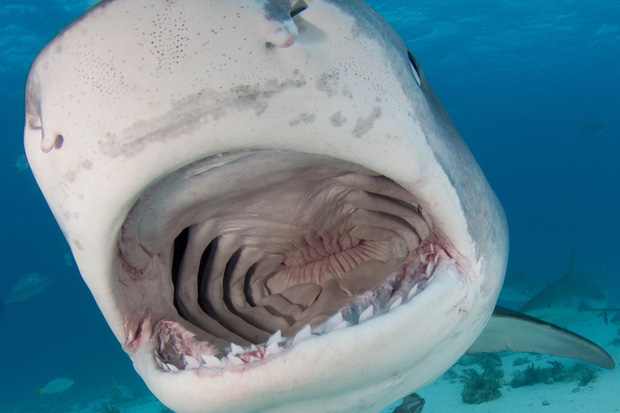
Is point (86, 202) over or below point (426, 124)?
below

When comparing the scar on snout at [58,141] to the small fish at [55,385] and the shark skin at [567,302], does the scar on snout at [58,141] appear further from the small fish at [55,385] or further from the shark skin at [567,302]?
the small fish at [55,385]

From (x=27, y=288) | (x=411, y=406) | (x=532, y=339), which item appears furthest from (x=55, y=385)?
(x=532, y=339)

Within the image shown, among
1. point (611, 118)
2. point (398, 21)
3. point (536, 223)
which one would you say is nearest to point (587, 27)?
point (398, 21)

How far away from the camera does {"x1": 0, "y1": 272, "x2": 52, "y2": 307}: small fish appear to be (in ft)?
44.3

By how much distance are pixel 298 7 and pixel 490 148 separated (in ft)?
354

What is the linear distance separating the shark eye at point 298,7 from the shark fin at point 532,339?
8.17 ft

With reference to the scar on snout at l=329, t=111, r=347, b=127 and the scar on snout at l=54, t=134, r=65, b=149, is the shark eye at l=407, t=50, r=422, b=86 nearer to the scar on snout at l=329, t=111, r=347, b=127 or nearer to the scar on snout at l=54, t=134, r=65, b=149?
the scar on snout at l=329, t=111, r=347, b=127

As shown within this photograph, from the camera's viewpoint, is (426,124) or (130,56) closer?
(130,56)

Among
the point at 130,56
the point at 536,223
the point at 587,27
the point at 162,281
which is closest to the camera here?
the point at 130,56

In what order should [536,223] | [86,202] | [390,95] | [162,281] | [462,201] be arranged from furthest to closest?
1. [536,223]
2. [162,281]
3. [462,201]
4. [390,95]
5. [86,202]

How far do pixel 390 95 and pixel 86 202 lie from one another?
0.88m

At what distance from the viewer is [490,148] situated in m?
101

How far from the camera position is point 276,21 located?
3.58 ft

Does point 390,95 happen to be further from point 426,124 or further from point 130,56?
point 130,56
